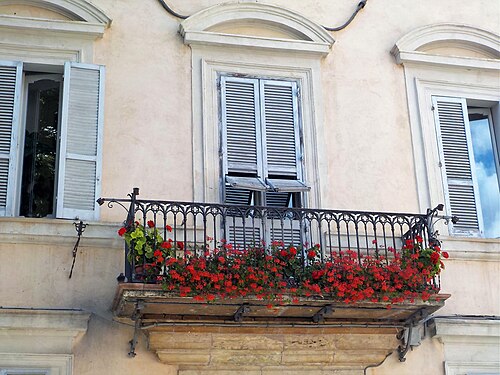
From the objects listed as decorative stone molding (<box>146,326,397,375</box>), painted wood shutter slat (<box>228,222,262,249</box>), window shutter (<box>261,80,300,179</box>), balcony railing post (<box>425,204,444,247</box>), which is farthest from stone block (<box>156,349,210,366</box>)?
balcony railing post (<box>425,204,444,247</box>)

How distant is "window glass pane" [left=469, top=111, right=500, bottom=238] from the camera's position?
11047 millimetres

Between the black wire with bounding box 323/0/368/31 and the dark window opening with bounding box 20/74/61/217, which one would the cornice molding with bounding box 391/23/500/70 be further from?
the dark window opening with bounding box 20/74/61/217

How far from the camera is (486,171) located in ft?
37.2

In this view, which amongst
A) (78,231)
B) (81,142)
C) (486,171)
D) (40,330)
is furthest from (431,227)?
(40,330)

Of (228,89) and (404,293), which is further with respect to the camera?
(228,89)

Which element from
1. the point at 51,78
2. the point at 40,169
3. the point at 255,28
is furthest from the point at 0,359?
the point at 255,28

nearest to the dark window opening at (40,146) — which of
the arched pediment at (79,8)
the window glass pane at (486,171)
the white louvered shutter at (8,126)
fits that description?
the white louvered shutter at (8,126)

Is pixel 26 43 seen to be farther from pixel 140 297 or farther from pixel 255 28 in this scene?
pixel 140 297

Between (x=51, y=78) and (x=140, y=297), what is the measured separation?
10.7 feet

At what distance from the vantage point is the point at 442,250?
10305 millimetres

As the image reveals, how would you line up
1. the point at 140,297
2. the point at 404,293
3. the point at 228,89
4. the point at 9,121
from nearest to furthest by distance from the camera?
the point at 140,297, the point at 404,293, the point at 9,121, the point at 228,89

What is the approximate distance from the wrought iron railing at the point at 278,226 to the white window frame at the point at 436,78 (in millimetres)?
1015

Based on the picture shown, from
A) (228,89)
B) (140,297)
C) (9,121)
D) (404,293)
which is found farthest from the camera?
(228,89)

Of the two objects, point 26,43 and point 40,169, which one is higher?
point 26,43
